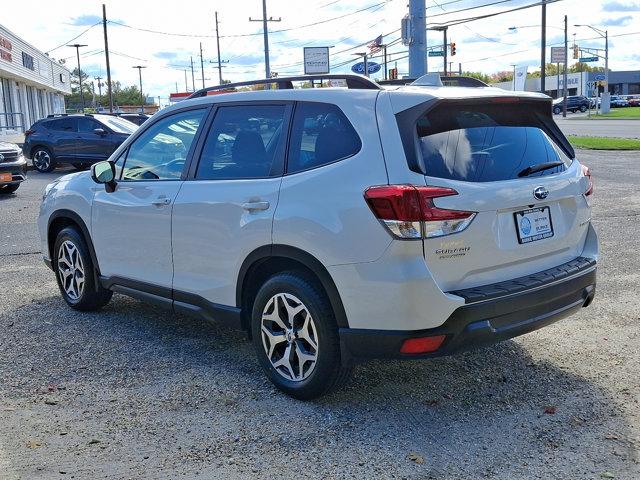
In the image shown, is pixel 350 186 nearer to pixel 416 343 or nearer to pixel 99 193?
pixel 416 343

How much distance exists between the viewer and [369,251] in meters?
3.71

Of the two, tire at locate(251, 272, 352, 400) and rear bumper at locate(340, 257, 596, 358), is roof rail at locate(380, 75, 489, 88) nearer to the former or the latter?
rear bumper at locate(340, 257, 596, 358)

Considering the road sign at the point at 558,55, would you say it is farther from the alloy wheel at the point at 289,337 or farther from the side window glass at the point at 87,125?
the alloy wheel at the point at 289,337

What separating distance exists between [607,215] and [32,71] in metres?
44.1

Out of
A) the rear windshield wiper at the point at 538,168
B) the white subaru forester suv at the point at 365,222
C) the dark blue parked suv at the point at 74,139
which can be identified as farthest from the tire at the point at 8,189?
the rear windshield wiper at the point at 538,168

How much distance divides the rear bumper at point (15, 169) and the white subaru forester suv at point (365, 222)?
11.0m

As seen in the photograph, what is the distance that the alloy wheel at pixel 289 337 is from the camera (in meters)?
4.15

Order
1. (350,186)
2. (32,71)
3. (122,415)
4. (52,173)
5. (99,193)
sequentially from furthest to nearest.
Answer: (32,71)
(52,173)
(99,193)
(122,415)
(350,186)

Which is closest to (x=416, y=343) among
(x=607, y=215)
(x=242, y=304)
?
(x=242, y=304)

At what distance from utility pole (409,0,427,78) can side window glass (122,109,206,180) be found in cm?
1284

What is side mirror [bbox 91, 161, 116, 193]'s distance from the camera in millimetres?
5527

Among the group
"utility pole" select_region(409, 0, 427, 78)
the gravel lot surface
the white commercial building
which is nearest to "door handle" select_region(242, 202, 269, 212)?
the gravel lot surface

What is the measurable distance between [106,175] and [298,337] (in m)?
2.27

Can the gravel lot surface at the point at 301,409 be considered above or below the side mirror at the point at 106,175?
below
